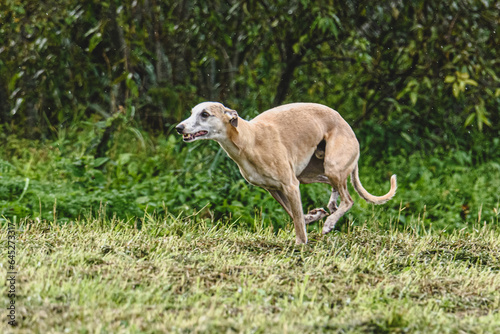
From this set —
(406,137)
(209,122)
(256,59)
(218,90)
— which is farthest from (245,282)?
(406,137)

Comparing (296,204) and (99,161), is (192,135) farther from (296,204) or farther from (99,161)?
(99,161)

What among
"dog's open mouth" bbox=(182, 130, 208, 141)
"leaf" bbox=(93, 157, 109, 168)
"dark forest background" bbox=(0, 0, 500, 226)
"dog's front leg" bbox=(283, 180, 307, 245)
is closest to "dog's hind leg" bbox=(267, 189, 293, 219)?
"dog's front leg" bbox=(283, 180, 307, 245)

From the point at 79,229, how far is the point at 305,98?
5.89 meters

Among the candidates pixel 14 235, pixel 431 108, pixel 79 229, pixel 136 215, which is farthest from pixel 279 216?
pixel 431 108

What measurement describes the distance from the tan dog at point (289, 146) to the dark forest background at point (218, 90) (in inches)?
62.5

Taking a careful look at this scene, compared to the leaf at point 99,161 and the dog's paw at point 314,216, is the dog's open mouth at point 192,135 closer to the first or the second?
the dog's paw at point 314,216

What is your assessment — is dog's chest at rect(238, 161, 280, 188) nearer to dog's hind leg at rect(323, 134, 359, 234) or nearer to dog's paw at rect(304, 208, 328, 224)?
dog's hind leg at rect(323, 134, 359, 234)

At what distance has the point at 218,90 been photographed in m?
10.2

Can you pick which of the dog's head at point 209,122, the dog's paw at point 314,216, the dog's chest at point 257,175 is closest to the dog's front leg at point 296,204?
the dog's chest at point 257,175

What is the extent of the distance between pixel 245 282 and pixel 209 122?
4.23 ft

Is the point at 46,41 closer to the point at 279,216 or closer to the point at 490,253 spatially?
the point at 279,216

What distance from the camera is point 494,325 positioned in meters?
3.98

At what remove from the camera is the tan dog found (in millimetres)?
5176

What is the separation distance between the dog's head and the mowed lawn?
925 mm
